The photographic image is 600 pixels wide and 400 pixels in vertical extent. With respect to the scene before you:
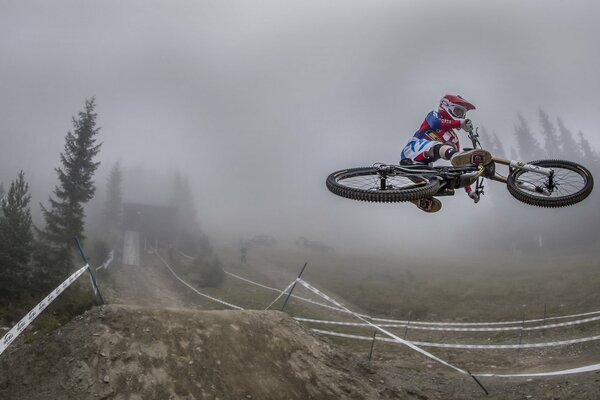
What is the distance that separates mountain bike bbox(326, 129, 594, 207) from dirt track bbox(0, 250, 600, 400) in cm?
485

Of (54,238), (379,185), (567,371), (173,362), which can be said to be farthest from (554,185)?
(54,238)

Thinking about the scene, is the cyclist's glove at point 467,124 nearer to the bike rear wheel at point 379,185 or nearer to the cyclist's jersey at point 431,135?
the cyclist's jersey at point 431,135

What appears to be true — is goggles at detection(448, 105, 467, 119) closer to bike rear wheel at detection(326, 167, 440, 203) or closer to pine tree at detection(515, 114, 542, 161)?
bike rear wheel at detection(326, 167, 440, 203)

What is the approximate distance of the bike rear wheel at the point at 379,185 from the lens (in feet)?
15.8

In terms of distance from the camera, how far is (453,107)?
488 centimetres

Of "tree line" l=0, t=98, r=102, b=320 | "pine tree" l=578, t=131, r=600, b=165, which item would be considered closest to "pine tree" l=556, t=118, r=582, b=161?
"pine tree" l=578, t=131, r=600, b=165

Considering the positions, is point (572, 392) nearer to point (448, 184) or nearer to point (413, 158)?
point (448, 184)

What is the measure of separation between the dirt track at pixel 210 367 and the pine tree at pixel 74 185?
1833 centimetres

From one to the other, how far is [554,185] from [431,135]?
2.16 metres

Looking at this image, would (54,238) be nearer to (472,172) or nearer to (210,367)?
(210,367)

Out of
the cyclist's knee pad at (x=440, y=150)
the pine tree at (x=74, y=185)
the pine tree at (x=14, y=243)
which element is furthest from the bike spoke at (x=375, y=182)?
the pine tree at (x=74, y=185)

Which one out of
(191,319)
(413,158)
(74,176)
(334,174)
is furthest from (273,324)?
(74,176)

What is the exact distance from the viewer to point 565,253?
44219mm

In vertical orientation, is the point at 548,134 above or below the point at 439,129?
above
